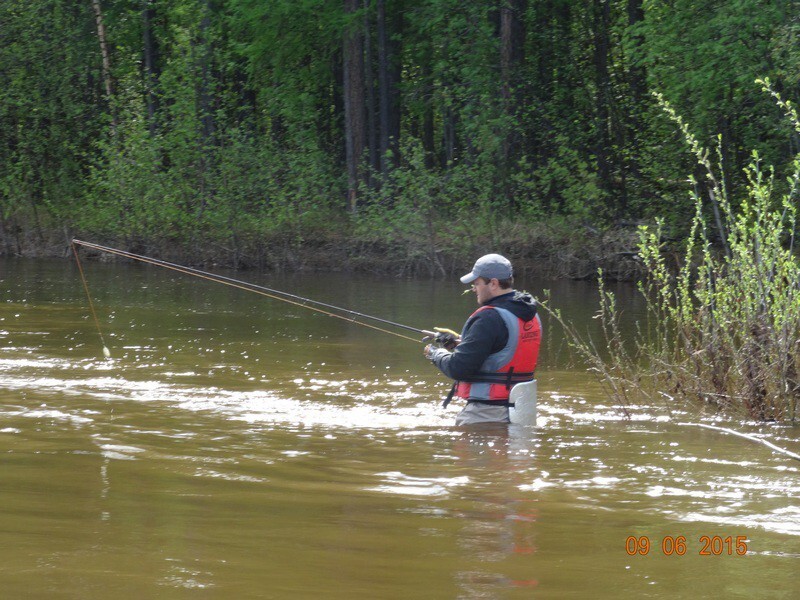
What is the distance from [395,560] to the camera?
4930 mm

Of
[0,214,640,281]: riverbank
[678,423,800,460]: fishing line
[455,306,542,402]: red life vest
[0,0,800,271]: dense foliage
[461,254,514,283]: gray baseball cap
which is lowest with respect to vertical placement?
[678,423,800,460]: fishing line

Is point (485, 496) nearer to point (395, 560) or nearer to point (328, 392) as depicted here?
point (395, 560)

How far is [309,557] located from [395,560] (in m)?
0.36

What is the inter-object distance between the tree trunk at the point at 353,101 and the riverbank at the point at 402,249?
2484 mm

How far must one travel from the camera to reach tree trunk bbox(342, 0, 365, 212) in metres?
29.2

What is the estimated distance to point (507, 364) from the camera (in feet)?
26.4

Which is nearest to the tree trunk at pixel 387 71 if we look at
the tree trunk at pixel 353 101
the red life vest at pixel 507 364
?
the tree trunk at pixel 353 101

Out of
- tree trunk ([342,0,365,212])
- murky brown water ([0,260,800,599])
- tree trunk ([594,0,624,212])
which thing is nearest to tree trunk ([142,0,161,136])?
tree trunk ([342,0,365,212])

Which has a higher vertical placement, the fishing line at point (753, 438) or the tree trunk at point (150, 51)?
the tree trunk at point (150, 51)

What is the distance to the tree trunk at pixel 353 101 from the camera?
2925 cm

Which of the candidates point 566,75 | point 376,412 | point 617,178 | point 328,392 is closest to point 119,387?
point 328,392

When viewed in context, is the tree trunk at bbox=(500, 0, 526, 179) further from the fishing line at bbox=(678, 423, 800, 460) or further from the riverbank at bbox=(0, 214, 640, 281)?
the fishing line at bbox=(678, 423, 800, 460)

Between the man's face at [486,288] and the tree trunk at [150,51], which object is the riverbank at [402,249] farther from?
the man's face at [486,288]
